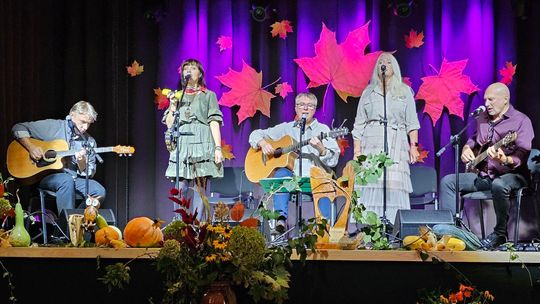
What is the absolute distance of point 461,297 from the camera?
95.5 inches

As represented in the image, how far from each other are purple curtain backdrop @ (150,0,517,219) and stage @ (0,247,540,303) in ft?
14.2

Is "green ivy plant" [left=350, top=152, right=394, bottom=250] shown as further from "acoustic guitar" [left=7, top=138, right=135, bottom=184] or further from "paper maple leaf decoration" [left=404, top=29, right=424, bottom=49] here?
"paper maple leaf decoration" [left=404, top=29, right=424, bottom=49]

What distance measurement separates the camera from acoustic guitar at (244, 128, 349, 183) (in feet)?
20.8

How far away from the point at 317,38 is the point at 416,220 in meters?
2.88

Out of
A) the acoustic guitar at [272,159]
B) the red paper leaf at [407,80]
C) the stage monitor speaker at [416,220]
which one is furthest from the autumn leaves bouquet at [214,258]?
the red paper leaf at [407,80]

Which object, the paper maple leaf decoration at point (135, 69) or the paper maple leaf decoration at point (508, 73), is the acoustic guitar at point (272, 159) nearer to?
the paper maple leaf decoration at point (135, 69)

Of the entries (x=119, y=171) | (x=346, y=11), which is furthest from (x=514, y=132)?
(x=119, y=171)

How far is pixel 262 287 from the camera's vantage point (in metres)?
2.33

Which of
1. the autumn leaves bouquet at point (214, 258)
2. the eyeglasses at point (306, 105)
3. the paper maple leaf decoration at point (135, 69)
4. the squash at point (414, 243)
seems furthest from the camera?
the paper maple leaf decoration at point (135, 69)

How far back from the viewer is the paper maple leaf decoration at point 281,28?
708 cm

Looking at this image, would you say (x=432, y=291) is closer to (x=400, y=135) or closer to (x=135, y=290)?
(x=135, y=290)

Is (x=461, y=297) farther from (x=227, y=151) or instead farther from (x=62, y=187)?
(x=227, y=151)

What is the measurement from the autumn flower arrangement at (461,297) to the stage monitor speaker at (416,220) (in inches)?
82.4

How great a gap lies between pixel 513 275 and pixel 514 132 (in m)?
3.25
